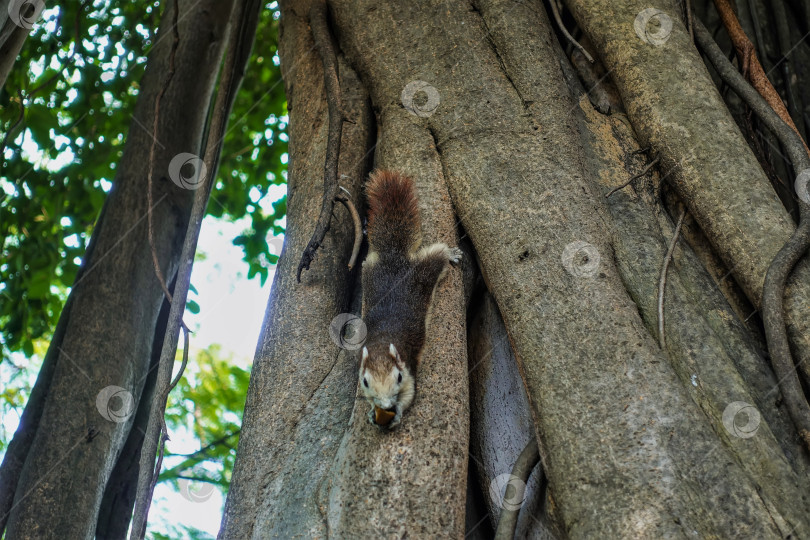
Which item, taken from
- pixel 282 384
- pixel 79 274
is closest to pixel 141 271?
pixel 79 274

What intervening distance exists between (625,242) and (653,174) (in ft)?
1.45

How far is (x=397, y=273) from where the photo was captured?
2723mm

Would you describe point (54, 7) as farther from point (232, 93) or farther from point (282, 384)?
point (282, 384)

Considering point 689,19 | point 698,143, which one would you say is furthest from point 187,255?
point 689,19

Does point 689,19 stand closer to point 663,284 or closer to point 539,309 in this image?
point 663,284

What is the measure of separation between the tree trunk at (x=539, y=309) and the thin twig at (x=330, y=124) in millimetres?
145

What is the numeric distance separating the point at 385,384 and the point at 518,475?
1.65ft

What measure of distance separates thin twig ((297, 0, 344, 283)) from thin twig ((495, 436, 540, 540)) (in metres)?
0.97

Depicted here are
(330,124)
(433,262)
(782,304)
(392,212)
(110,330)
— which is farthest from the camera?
(110,330)

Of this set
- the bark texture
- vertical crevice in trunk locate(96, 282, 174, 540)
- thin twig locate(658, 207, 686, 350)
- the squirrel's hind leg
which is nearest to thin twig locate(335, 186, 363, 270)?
the squirrel's hind leg

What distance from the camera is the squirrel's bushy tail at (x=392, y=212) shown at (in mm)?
2682

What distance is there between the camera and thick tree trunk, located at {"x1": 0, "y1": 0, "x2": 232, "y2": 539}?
116 inches

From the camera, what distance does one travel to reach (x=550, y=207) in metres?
2.48

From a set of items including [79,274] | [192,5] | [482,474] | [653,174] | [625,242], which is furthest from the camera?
[192,5]
